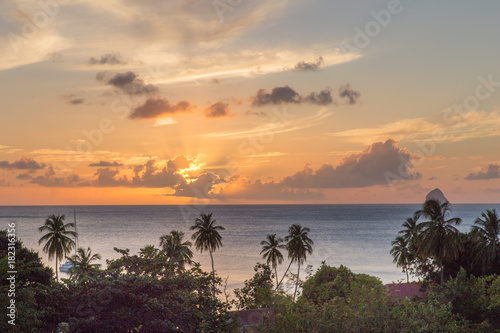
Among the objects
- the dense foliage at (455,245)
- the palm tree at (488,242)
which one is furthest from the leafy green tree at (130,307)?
the palm tree at (488,242)

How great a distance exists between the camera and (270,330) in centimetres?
2164

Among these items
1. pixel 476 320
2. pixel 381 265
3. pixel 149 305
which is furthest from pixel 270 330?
pixel 381 265

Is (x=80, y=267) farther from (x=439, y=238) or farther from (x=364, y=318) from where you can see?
(x=439, y=238)

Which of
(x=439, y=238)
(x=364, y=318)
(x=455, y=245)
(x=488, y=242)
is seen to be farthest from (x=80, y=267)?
(x=488, y=242)

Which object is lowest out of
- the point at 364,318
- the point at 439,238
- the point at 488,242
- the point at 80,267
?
the point at 364,318

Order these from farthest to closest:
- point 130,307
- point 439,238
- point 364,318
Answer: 1. point 439,238
2. point 130,307
3. point 364,318

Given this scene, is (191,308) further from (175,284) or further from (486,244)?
(486,244)

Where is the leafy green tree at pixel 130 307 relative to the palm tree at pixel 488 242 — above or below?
below

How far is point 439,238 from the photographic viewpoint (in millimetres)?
55656

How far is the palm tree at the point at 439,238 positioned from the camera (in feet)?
181

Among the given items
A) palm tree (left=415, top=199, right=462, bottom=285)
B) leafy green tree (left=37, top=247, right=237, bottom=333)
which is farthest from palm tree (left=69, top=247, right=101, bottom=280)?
palm tree (left=415, top=199, right=462, bottom=285)

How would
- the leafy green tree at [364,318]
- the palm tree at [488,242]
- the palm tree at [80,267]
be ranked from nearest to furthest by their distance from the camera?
the leafy green tree at [364,318]
the palm tree at [80,267]
the palm tree at [488,242]

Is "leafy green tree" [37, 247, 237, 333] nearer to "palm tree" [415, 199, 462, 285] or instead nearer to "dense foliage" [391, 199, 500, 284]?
"palm tree" [415, 199, 462, 285]

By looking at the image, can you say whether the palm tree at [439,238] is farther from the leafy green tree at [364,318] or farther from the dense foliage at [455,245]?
the leafy green tree at [364,318]
